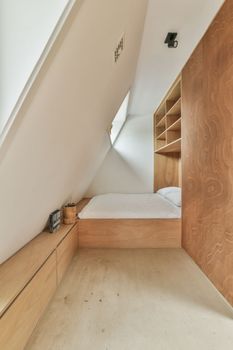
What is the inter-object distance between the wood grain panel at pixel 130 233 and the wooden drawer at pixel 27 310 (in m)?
0.81

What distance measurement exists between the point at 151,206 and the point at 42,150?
1714 millimetres

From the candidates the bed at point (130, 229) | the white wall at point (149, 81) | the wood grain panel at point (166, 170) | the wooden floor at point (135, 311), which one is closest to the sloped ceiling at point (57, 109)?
the white wall at point (149, 81)

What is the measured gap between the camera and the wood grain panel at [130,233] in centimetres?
212

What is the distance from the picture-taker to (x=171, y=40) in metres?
1.64

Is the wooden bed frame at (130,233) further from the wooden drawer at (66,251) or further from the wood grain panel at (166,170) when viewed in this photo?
the wood grain panel at (166,170)

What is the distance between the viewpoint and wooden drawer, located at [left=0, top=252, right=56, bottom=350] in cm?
84

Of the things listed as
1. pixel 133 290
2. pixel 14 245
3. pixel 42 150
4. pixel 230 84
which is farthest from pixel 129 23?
pixel 133 290

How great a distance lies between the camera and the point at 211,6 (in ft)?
4.29

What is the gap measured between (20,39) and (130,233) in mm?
1882

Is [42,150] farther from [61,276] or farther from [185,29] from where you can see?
[185,29]

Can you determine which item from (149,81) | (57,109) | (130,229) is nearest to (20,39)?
(57,109)

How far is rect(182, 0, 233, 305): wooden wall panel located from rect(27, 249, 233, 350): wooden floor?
0.19 metres

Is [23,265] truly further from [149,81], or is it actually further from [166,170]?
[166,170]

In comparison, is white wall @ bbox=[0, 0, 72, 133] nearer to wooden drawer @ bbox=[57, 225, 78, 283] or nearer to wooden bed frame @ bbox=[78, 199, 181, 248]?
wooden drawer @ bbox=[57, 225, 78, 283]
